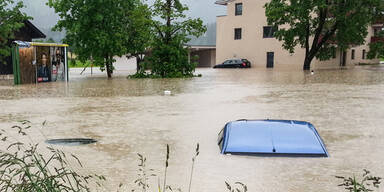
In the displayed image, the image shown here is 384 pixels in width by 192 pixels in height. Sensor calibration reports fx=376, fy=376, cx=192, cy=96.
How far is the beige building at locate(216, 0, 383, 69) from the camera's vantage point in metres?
47.5

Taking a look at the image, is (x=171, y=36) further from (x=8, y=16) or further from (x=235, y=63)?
(x=235, y=63)

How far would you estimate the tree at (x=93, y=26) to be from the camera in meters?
27.0

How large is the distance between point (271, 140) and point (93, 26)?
23.3 m

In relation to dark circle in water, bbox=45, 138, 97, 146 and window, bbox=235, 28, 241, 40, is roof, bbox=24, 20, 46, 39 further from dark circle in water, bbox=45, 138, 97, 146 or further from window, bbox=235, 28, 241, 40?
dark circle in water, bbox=45, 138, 97, 146

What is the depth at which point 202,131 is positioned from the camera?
865 cm

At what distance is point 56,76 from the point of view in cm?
2588

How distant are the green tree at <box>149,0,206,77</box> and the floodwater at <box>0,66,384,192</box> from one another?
13357 mm

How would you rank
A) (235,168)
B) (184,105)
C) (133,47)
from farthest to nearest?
(133,47) → (184,105) → (235,168)

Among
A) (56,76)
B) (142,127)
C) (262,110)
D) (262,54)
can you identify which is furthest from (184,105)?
(262,54)

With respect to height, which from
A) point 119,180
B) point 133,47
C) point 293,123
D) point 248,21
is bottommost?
point 119,180

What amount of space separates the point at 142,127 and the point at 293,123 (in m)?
3.51

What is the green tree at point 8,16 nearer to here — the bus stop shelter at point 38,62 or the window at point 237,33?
the bus stop shelter at point 38,62

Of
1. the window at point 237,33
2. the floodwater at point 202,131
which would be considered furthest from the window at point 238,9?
the floodwater at point 202,131

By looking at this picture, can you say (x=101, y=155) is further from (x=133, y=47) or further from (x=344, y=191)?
(x=133, y=47)
